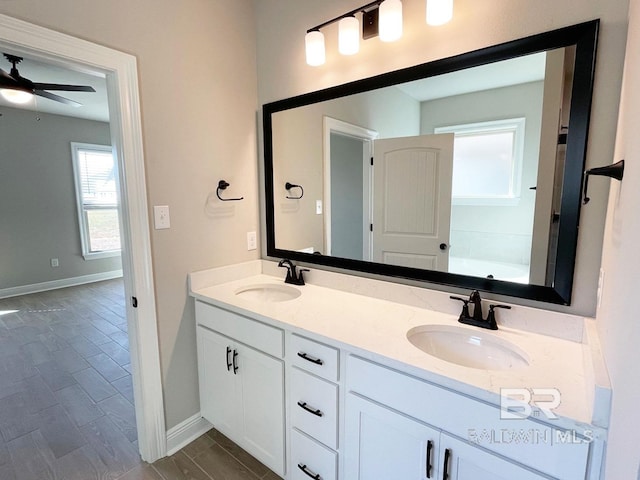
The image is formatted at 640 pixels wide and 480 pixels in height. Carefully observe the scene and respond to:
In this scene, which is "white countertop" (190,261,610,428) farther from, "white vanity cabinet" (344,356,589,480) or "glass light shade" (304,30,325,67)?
"glass light shade" (304,30,325,67)

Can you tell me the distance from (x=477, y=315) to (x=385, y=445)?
61cm

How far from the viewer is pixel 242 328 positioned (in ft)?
5.11

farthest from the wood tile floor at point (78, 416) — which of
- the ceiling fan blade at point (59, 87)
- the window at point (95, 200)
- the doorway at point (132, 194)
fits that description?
the ceiling fan blade at point (59, 87)

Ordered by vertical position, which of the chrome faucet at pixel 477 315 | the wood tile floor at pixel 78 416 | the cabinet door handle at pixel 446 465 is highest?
the chrome faucet at pixel 477 315

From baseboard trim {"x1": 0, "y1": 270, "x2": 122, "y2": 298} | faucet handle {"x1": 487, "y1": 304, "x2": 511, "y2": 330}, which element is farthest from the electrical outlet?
baseboard trim {"x1": 0, "y1": 270, "x2": 122, "y2": 298}

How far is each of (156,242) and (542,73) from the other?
184cm

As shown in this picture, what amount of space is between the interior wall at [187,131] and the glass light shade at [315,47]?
0.51 m

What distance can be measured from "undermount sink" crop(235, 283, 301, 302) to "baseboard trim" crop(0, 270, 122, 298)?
466cm

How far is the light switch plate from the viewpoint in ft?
5.37

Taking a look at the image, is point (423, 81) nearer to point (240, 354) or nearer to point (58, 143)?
point (240, 354)

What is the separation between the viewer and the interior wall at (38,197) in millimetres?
4387

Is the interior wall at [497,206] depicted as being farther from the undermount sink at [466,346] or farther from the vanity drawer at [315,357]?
the vanity drawer at [315,357]

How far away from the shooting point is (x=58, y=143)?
480 centimetres

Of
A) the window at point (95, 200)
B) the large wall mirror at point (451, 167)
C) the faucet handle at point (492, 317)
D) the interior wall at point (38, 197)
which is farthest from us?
the window at point (95, 200)
